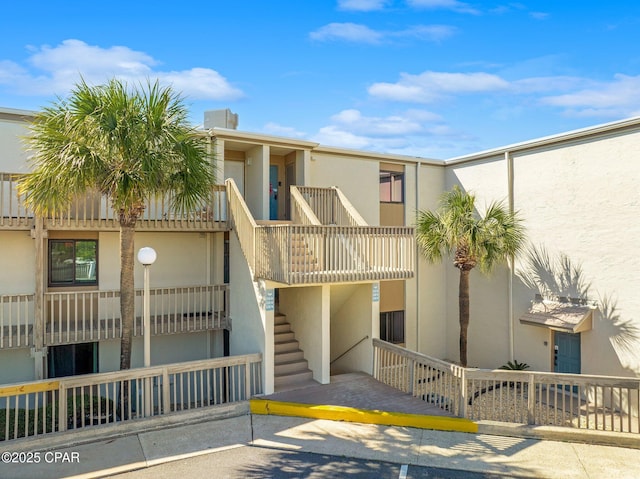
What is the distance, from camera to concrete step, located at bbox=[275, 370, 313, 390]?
10031 millimetres

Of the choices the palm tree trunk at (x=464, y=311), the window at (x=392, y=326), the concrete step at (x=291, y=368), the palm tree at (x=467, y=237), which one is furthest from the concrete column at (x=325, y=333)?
the window at (x=392, y=326)

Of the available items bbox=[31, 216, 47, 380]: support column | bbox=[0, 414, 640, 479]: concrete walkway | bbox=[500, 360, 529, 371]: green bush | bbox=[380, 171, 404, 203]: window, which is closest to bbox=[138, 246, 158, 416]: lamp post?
bbox=[0, 414, 640, 479]: concrete walkway

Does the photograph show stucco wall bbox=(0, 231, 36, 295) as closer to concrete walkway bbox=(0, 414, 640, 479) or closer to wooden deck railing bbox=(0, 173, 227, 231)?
wooden deck railing bbox=(0, 173, 227, 231)

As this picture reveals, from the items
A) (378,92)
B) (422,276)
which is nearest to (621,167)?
(422,276)

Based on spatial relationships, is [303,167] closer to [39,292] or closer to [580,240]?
[39,292]

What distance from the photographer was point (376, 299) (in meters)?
10.8

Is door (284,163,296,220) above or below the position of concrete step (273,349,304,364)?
above

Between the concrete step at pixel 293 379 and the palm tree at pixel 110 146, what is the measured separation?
4983 millimetres

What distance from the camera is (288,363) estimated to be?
35.1 feet

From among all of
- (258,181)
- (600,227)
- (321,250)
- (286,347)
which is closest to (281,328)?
(286,347)

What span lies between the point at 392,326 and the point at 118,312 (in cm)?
856

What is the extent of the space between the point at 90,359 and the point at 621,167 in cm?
1417

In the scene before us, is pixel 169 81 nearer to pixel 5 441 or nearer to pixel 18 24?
pixel 18 24

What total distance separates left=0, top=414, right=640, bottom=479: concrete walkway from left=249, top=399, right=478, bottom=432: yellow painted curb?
13cm
